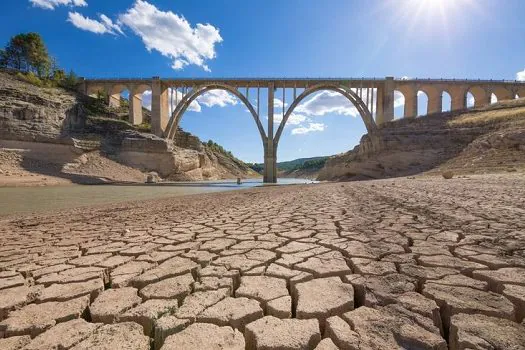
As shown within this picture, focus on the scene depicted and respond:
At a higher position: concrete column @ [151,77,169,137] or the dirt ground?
concrete column @ [151,77,169,137]

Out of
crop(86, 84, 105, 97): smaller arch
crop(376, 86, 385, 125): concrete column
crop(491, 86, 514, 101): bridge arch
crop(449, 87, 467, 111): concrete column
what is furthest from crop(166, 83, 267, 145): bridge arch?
crop(491, 86, 514, 101): bridge arch

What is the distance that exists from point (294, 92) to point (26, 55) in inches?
1502

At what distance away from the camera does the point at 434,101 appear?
33.8 metres

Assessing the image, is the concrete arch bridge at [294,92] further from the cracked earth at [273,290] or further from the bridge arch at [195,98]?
the cracked earth at [273,290]

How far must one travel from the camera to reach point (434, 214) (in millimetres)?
3977

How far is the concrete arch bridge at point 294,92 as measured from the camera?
32.8 meters

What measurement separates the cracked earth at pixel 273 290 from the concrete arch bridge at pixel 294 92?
29.6 meters

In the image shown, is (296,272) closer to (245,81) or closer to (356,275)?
(356,275)

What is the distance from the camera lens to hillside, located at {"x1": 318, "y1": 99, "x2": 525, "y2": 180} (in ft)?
51.4

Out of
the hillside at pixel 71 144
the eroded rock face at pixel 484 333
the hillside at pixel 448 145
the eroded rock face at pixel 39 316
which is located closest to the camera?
the eroded rock face at pixel 484 333

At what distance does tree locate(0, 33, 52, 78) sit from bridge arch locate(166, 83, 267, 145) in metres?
19.7

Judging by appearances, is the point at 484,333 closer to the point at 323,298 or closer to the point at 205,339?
the point at 323,298

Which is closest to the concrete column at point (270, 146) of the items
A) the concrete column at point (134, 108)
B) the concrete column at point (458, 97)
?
the concrete column at point (134, 108)

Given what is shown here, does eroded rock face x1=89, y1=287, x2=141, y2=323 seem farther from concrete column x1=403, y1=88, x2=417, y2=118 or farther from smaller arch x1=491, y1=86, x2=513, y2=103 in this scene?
smaller arch x1=491, y1=86, x2=513, y2=103
